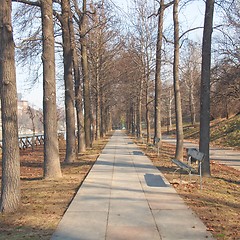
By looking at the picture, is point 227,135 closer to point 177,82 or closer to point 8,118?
point 177,82

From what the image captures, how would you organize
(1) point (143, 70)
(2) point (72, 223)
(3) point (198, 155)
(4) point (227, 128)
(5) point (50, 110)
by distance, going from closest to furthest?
(2) point (72, 223) → (3) point (198, 155) → (5) point (50, 110) → (1) point (143, 70) → (4) point (227, 128)

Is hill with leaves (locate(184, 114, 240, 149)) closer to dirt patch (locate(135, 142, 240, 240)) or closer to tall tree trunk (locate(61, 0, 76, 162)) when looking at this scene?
tall tree trunk (locate(61, 0, 76, 162))

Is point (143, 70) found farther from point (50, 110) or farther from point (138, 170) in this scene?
point (50, 110)

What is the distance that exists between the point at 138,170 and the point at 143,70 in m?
15.8

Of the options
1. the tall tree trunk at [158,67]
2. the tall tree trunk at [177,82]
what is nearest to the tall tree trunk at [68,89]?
the tall tree trunk at [177,82]

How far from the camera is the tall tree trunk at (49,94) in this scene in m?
10.1

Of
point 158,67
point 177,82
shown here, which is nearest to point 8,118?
point 177,82

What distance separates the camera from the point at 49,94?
10141 mm

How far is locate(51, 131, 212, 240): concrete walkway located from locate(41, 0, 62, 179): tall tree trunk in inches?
50.6

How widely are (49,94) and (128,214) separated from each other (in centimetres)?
510

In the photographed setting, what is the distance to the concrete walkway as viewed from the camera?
5.15 m

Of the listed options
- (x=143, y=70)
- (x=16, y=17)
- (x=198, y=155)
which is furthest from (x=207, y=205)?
(x=143, y=70)

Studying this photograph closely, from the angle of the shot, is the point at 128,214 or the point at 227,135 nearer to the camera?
the point at 128,214

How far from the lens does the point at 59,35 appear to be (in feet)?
51.5
